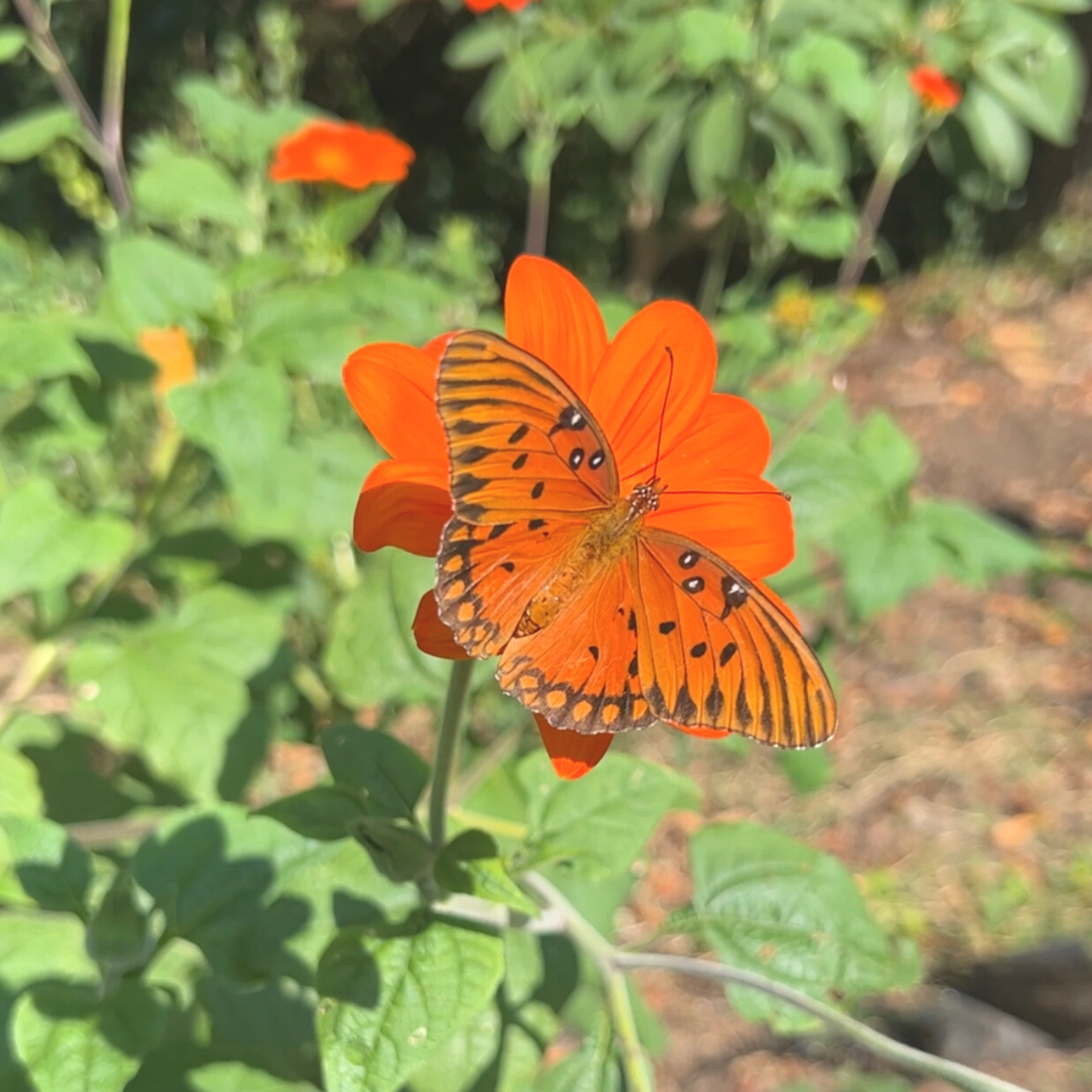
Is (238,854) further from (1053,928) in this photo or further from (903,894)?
(1053,928)

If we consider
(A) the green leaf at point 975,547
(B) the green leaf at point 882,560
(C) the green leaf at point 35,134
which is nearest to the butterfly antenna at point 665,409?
(B) the green leaf at point 882,560

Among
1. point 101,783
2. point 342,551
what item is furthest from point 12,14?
point 101,783

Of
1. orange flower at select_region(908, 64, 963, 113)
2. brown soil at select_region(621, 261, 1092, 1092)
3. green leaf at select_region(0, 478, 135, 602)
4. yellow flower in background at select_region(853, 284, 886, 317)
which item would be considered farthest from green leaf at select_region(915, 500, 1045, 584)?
yellow flower in background at select_region(853, 284, 886, 317)

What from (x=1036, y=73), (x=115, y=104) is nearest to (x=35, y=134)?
(x=115, y=104)

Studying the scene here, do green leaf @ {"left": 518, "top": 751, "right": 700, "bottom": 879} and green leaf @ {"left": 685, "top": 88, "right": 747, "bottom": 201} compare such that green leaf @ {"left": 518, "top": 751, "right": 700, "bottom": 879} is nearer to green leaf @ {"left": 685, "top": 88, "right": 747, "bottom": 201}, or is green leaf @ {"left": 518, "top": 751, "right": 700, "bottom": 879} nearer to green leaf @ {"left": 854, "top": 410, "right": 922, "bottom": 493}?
green leaf @ {"left": 854, "top": 410, "right": 922, "bottom": 493}

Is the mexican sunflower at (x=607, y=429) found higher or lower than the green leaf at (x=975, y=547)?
lower

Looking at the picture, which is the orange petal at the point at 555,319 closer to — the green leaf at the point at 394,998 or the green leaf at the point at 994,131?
the green leaf at the point at 394,998
